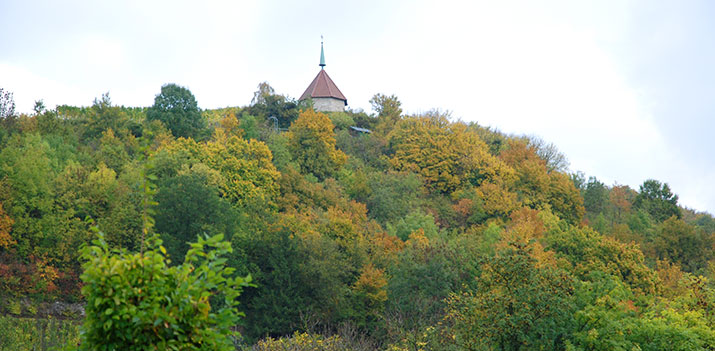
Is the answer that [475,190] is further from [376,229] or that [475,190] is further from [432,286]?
[432,286]

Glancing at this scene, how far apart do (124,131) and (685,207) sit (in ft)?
214

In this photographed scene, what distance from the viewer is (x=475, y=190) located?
4819cm

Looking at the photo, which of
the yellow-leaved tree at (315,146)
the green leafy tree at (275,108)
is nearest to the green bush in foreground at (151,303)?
the yellow-leaved tree at (315,146)

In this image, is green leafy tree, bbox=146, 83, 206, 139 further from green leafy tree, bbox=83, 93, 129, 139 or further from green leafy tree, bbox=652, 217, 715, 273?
green leafy tree, bbox=652, 217, 715, 273

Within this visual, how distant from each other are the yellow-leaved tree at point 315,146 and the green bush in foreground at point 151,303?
41.9 meters

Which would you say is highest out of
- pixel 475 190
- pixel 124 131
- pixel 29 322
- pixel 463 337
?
pixel 124 131

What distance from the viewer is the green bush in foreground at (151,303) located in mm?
5262

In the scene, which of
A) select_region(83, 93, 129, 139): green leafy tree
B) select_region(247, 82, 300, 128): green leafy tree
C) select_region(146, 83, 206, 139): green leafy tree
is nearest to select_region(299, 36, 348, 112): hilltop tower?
select_region(247, 82, 300, 128): green leafy tree

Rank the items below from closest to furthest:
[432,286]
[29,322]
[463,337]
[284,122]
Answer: [463,337] → [29,322] → [432,286] → [284,122]

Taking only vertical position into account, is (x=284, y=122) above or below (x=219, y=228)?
above

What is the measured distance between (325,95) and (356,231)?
1290 inches

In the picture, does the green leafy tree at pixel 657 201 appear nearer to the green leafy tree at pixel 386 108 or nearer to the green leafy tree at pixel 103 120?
the green leafy tree at pixel 386 108

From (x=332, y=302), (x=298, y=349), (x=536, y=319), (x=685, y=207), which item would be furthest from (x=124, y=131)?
(x=685, y=207)

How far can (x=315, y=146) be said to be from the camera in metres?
48.6
